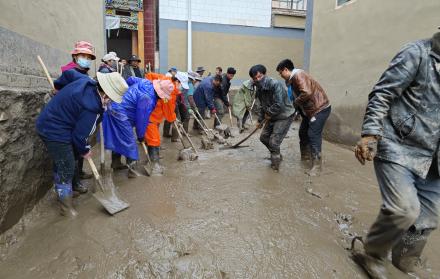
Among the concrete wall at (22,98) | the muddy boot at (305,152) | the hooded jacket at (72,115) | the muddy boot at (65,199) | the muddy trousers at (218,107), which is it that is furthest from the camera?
the muddy trousers at (218,107)

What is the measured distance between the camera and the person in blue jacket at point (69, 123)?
2.63m

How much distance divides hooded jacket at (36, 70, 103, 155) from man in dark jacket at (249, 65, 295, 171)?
2.35 meters

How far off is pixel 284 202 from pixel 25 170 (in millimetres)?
2515

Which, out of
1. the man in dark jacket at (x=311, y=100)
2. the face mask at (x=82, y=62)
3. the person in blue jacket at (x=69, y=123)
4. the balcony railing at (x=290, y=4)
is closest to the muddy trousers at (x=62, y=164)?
the person in blue jacket at (x=69, y=123)

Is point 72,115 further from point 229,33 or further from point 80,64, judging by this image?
point 229,33

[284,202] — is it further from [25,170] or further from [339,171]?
[25,170]

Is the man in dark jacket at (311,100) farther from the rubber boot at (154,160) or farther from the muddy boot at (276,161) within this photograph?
the rubber boot at (154,160)

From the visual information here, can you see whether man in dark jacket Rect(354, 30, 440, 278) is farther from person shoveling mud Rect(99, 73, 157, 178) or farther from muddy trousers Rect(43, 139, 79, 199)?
person shoveling mud Rect(99, 73, 157, 178)

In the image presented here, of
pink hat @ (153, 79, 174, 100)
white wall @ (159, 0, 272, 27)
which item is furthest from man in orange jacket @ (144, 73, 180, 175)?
white wall @ (159, 0, 272, 27)

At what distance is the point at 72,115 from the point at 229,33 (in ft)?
30.8

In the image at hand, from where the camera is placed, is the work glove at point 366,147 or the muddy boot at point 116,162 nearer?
the work glove at point 366,147

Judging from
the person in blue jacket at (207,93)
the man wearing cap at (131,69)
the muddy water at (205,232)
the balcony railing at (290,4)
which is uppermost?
the balcony railing at (290,4)

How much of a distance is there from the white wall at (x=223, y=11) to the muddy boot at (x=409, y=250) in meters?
10.0

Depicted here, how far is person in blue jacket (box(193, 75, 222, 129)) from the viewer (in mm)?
7348
